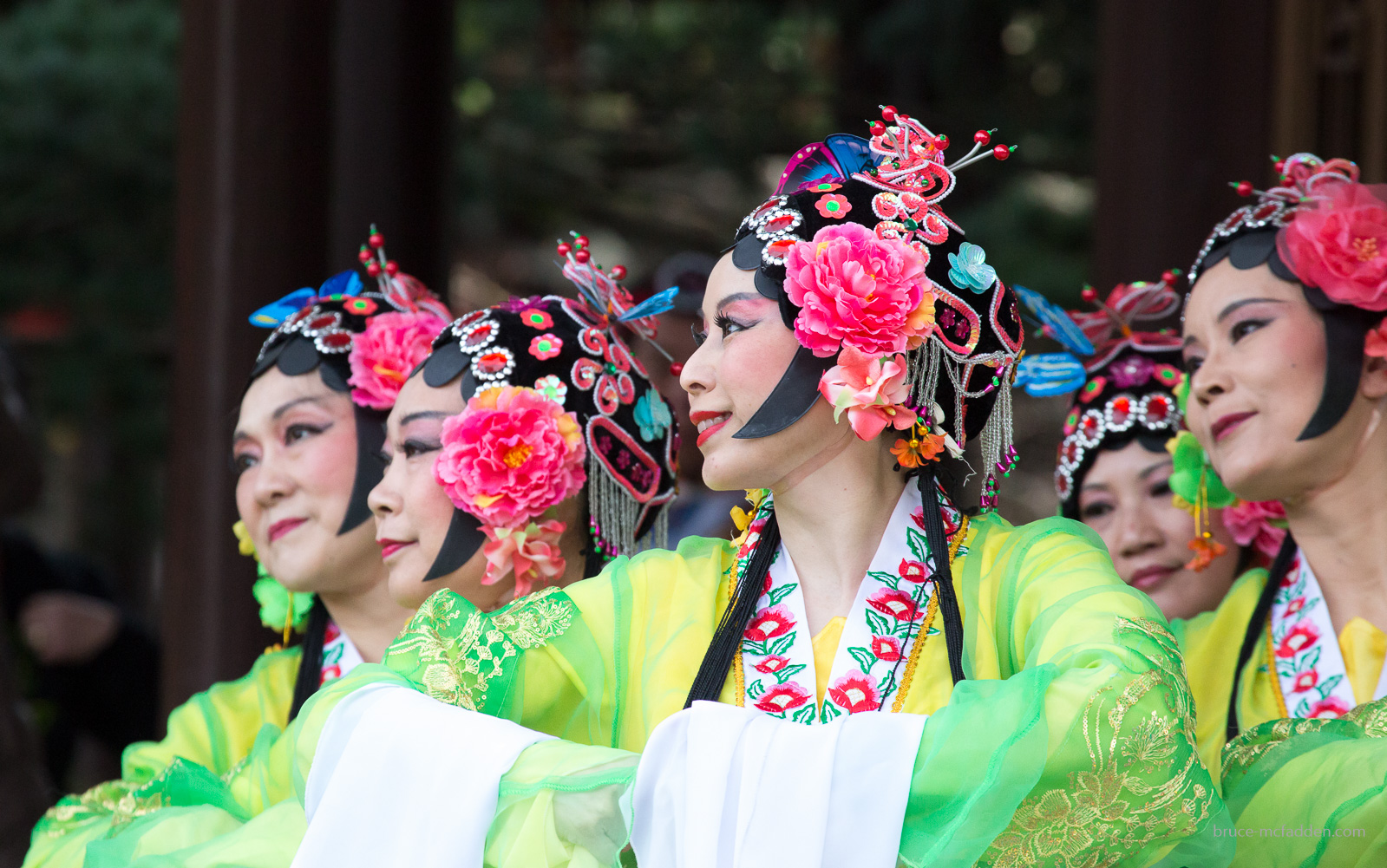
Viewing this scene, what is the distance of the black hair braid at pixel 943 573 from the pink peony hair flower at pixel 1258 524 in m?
1.13

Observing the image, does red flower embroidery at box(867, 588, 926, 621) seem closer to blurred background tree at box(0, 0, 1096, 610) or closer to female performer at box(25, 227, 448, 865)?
female performer at box(25, 227, 448, 865)

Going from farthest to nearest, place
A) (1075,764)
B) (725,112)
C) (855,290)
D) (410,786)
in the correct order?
1. (725,112)
2. (855,290)
3. (410,786)
4. (1075,764)

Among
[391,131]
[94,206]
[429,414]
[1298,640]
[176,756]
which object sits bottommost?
[176,756]

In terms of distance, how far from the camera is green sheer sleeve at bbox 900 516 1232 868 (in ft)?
6.16

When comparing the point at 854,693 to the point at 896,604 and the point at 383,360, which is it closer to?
the point at 896,604

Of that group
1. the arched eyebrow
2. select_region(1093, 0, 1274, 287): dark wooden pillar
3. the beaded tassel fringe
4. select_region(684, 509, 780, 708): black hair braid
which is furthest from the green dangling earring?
select_region(1093, 0, 1274, 287): dark wooden pillar

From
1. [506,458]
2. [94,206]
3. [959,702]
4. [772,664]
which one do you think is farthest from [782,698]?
[94,206]

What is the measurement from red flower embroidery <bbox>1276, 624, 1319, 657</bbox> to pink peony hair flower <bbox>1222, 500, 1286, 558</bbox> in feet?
1.13

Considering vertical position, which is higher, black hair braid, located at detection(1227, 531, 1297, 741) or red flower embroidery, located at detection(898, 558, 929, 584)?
red flower embroidery, located at detection(898, 558, 929, 584)

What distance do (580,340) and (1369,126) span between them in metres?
3.41

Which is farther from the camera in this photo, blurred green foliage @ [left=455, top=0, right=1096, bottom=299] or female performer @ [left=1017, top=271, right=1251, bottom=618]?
blurred green foliage @ [left=455, top=0, right=1096, bottom=299]

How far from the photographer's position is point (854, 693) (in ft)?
7.47

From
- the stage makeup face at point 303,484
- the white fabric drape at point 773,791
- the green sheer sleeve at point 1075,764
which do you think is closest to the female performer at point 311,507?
the stage makeup face at point 303,484

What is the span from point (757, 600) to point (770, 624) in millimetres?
50
